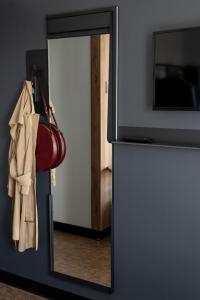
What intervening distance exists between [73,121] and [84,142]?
0.52ft

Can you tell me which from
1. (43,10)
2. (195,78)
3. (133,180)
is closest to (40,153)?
(133,180)

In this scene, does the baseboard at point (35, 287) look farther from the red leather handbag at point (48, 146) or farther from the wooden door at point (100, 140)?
the red leather handbag at point (48, 146)

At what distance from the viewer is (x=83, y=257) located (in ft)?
8.38

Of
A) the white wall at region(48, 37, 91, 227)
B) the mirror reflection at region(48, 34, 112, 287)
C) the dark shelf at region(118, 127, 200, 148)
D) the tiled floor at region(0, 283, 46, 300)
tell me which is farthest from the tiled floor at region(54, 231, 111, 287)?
the dark shelf at region(118, 127, 200, 148)

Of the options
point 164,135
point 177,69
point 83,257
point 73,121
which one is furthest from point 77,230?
point 177,69

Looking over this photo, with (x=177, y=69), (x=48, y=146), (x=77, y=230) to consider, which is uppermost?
(x=177, y=69)

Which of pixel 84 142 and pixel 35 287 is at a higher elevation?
pixel 84 142

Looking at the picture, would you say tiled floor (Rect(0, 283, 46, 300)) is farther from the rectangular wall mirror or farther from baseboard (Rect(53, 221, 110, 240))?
baseboard (Rect(53, 221, 110, 240))

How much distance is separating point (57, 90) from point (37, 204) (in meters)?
0.80

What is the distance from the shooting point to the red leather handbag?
2.38 metres

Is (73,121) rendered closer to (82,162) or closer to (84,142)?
(84,142)

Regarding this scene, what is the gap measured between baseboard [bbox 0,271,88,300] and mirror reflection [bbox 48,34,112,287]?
15cm

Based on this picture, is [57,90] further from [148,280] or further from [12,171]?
[148,280]

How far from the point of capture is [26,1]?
246 cm
